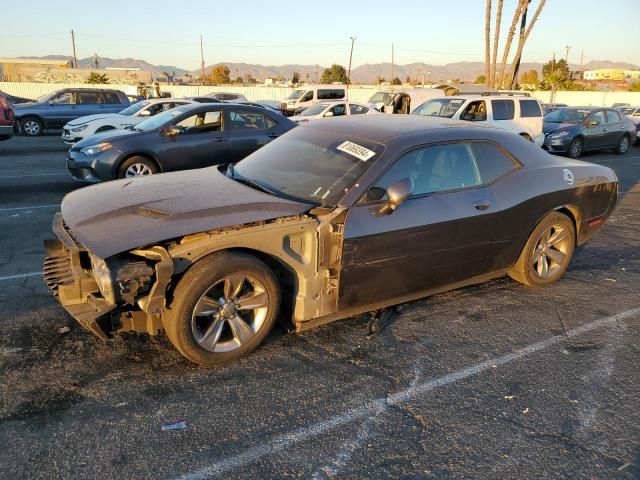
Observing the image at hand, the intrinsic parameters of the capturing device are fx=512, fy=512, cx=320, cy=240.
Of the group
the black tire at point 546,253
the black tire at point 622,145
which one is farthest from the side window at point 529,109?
the black tire at point 546,253

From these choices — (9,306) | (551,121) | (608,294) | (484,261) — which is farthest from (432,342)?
(551,121)

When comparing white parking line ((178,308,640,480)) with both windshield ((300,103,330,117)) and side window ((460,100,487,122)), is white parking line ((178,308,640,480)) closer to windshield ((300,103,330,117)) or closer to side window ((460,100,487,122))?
side window ((460,100,487,122))

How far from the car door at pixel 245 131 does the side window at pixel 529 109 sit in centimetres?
784

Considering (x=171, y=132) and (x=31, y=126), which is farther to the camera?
(x=31, y=126)

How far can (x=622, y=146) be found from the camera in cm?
1634

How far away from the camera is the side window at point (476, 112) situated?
13216 millimetres

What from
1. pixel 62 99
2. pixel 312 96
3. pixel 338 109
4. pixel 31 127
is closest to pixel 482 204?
pixel 338 109

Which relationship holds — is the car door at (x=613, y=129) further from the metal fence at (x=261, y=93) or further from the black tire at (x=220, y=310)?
the metal fence at (x=261, y=93)

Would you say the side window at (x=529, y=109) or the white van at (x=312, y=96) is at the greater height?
the white van at (x=312, y=96)

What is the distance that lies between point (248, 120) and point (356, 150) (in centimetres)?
579

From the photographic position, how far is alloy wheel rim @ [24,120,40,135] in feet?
60.0

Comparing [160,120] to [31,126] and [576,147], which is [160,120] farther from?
[31,126]

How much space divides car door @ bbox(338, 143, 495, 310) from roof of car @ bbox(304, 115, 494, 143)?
246 millimetres

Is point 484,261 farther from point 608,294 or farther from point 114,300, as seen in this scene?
point 114,300
